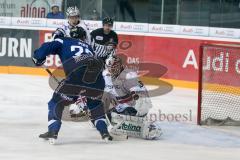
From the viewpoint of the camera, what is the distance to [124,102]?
929cm

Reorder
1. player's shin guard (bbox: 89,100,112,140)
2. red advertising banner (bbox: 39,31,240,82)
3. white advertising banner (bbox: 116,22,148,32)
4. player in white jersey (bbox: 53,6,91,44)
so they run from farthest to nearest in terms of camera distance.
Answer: white advertising banner (bbox: 116,22,148,32)
red advertising banner (bbox: 39,31,240,82)
player in white jersey (bbox: 53,6,91,44)
player's shin guard (bbox: 89,100,112,140)

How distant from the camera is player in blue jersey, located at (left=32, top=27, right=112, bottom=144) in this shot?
27.8 ft

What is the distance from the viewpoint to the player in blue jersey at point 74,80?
8484 mm

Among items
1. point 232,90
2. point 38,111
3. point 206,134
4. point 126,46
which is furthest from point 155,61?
point 206,134

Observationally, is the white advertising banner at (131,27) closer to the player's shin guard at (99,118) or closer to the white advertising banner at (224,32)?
the white advertising banner at (224,32)

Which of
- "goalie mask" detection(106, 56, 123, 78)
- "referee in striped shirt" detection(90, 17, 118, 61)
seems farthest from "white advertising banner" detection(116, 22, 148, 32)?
"goalie mask" detection(106, 56, 123, 78)

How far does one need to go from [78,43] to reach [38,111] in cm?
280

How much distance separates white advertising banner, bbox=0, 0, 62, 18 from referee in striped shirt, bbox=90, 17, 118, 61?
5.95 m

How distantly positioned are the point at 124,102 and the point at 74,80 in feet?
3.16

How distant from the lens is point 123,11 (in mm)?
16797

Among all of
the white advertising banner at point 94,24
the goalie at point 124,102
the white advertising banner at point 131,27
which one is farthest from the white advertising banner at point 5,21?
the goalie at point 124,102

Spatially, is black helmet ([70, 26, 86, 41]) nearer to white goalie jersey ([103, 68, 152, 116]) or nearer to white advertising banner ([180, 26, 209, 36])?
white goalie jersey ([103, 68, 152, 116])

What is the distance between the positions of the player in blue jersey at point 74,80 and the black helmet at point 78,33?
0.89 ft

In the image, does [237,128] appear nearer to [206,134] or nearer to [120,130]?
[206,134]
